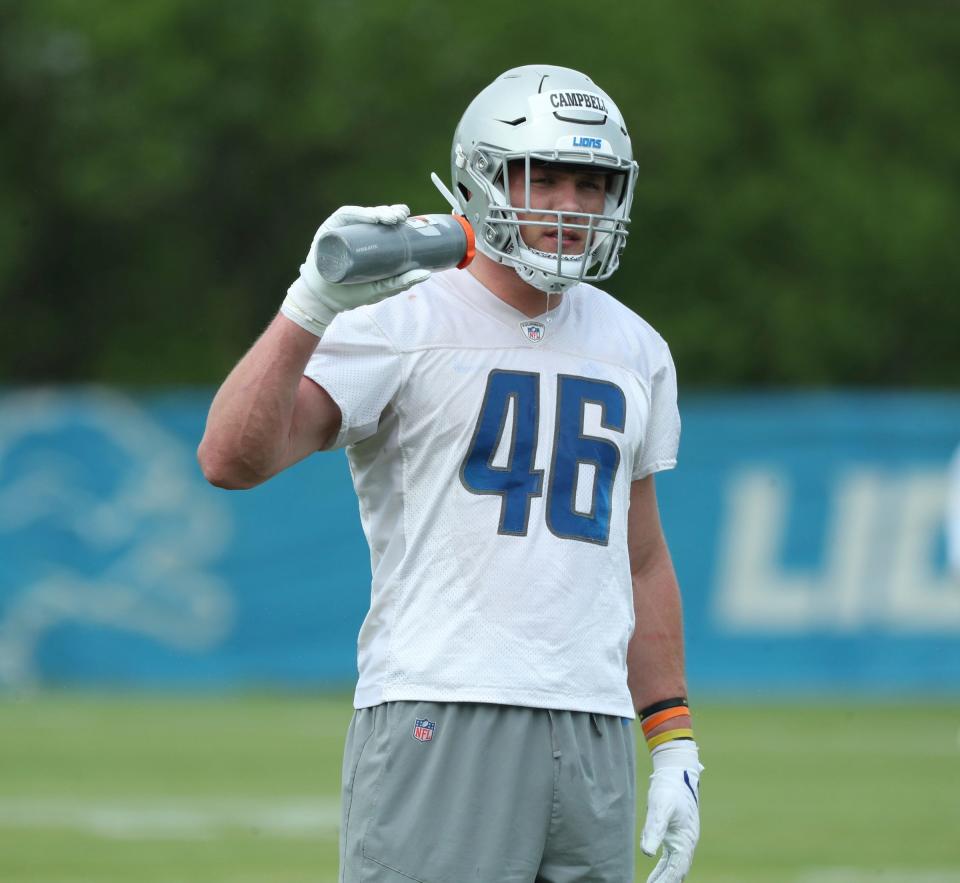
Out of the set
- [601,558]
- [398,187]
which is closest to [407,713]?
[601,558]

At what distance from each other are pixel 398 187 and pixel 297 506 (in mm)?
8057

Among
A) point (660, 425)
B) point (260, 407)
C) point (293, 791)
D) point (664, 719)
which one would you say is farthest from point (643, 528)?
point (293, 791)

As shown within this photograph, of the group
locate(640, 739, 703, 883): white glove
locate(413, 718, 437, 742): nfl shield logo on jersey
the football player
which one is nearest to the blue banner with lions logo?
locate(640, 739, 703, 883): white glove

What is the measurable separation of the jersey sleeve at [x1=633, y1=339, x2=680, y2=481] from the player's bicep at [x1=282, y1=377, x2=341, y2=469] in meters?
0.67

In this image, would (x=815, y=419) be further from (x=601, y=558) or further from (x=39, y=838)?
(x=601, y=558)

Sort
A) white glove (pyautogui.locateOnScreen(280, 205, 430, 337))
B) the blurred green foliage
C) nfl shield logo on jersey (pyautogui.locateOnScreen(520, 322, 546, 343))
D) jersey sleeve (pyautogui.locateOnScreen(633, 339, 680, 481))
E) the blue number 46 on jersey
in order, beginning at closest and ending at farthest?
white glove (pyautogui.locateOnScreen(280, 205, 430, 337)) < the blue number 46 on jersey < nfl shield logo on jersey (pyautogui.locateOnScreen(520, 322, 546, 343)) < jersey sleeve (pyautogui.locateOnScreen(633, 339, 680, 481)) < the blurred green foliage

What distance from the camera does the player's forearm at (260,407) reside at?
326 cm

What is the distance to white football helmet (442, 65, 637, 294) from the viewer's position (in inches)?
141

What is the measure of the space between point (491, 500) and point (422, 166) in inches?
743

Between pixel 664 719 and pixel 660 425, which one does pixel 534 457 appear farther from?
pixel 664 719

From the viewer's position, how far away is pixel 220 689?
14.4 m

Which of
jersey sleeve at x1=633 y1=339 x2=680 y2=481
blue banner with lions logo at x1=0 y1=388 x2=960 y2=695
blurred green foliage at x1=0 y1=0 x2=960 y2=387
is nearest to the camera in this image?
jersey sleeve at x1=633 y1=339 x2=680 y2=481

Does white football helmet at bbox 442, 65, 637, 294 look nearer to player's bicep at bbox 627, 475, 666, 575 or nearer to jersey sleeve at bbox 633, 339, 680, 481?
jersey sleeve at bbox 633, 339, 680, 481

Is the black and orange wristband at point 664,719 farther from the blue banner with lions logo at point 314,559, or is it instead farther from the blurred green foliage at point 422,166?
the blurred green foliage at point 422,166
